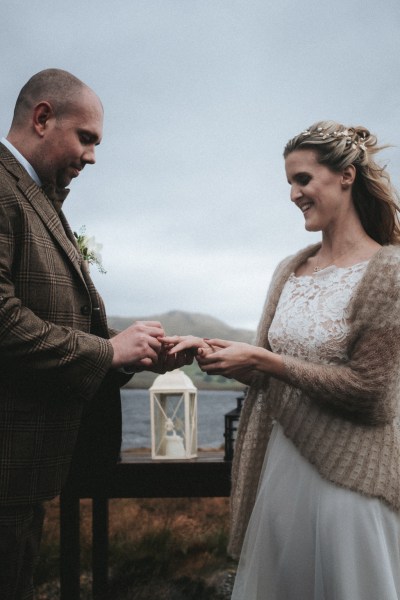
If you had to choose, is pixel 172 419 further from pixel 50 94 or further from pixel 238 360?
pixel 50 94

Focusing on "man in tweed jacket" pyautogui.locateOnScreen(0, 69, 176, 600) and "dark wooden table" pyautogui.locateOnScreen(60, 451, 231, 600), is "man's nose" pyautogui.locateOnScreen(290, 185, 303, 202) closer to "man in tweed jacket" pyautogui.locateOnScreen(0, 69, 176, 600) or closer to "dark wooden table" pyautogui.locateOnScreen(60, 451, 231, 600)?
"man in tweed jacket" pyautogui.locateOnScreen(0, 69, 176, 600)

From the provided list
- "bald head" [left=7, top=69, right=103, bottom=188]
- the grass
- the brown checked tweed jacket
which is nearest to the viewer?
the brown checked tweed jacket

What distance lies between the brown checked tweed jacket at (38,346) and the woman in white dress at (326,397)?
608 mm

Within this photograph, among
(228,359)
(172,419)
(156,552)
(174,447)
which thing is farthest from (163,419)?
(228,359)

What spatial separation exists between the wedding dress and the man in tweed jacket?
615 millimetres

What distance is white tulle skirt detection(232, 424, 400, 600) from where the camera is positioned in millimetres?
2029

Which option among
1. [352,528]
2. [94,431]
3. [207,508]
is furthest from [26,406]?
[207,508]

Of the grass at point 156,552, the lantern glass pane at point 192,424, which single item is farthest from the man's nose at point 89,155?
the grass at point 156,552

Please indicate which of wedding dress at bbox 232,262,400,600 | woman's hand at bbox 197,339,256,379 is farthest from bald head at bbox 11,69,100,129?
wedding dress at bbox 232,262,400,600

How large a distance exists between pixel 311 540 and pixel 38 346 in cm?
119

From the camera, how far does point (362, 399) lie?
212 centimetres

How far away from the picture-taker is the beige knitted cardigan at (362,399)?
210 cm

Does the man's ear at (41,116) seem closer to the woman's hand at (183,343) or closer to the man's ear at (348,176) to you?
the woman's hand at (183,343)

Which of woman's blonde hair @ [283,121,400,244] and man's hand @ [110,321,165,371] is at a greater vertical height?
woman's blonde hair @ [283,121,400,244]
